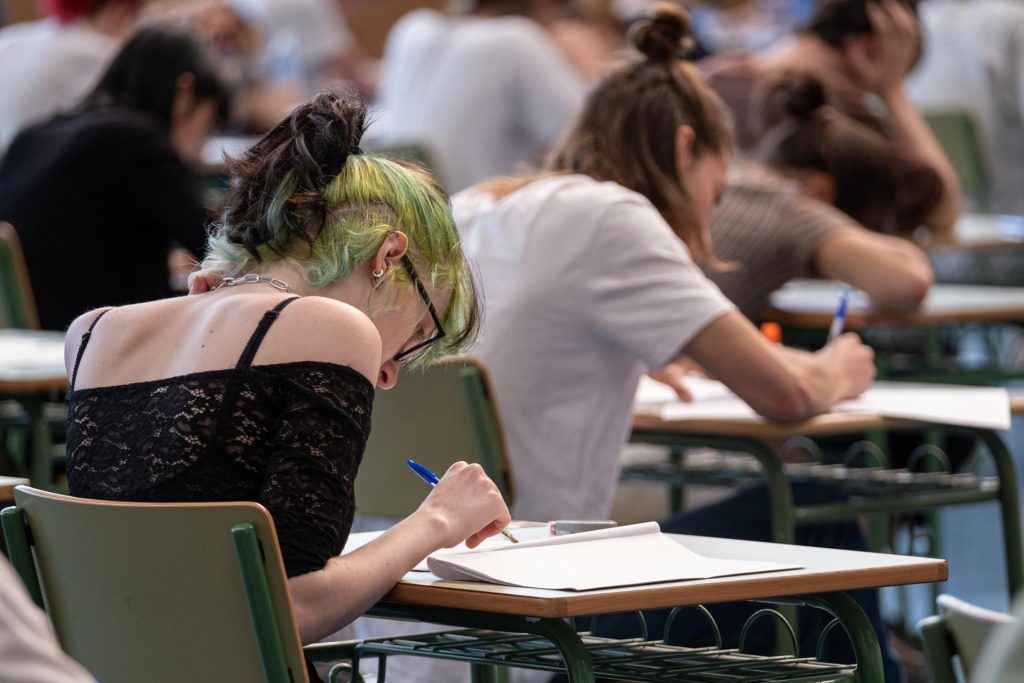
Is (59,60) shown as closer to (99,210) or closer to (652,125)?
(99,210)

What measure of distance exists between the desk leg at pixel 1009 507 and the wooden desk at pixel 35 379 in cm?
147

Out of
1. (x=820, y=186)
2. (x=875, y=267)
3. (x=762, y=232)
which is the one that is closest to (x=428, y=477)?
(x=762, y=232)

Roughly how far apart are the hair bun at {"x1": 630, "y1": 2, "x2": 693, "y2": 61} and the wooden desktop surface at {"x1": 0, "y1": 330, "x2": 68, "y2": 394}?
3.42 ft

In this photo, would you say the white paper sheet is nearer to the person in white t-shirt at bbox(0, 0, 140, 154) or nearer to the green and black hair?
the green and black hair

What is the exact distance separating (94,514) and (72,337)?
325mm

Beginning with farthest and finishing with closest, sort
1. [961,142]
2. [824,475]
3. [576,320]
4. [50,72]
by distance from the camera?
[961,142], [50,72], [824,475], [576,320]

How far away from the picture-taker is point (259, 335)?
1536 mm

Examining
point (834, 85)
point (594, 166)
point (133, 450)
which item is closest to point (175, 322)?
point (133, 450)

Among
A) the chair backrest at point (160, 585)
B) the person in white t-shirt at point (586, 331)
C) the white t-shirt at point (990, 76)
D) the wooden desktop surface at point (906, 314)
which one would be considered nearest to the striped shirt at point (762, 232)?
the wooden desktop surface at point (906, 314)

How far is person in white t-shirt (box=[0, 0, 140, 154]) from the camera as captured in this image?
16.2 feet

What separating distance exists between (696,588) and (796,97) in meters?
2.53

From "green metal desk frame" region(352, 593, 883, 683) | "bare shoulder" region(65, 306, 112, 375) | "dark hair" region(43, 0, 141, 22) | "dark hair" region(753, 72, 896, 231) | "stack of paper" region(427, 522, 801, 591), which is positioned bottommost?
"green metal desk frame" region(352, 593, 883, 683)

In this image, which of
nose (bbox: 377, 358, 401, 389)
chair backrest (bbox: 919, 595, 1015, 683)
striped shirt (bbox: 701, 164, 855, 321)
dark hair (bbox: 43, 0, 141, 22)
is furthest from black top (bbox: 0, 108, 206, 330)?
chair backrest (bbox: 919, 595, 1015, 683)

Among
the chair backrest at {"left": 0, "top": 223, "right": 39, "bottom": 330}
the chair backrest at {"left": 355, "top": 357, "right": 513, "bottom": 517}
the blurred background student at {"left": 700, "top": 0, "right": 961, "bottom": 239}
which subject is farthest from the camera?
the blurred background student at {"left": 700, "top": 0, "right": 961, "bottom": 239}
